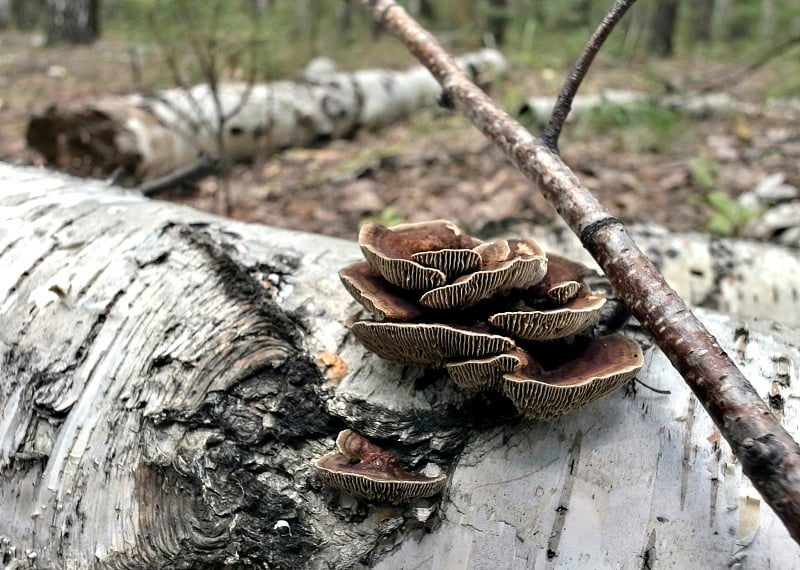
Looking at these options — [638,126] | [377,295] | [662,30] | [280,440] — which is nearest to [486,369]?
[377,295]

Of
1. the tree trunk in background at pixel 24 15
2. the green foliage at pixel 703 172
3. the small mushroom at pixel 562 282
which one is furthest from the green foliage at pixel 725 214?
the tree trunk in background at pixel 24 15

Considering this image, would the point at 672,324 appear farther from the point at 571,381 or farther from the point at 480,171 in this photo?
the point at 480,171

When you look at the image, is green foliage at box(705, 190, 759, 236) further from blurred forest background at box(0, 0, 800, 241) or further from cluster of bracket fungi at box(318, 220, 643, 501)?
cluster of bracket fungi at box(318, 220, 643, 501)

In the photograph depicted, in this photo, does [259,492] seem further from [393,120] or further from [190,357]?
[393,120]

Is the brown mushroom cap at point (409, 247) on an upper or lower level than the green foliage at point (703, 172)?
upper

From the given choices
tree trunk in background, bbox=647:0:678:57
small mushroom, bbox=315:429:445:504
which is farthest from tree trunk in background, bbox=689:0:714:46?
small mushroom, bbox=315:429:445:504

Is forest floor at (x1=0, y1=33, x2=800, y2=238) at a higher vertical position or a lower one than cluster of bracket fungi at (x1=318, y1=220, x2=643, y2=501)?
lower

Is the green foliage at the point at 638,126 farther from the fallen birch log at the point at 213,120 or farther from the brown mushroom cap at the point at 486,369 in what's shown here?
the brown mushroom cap at the point at 486,369
